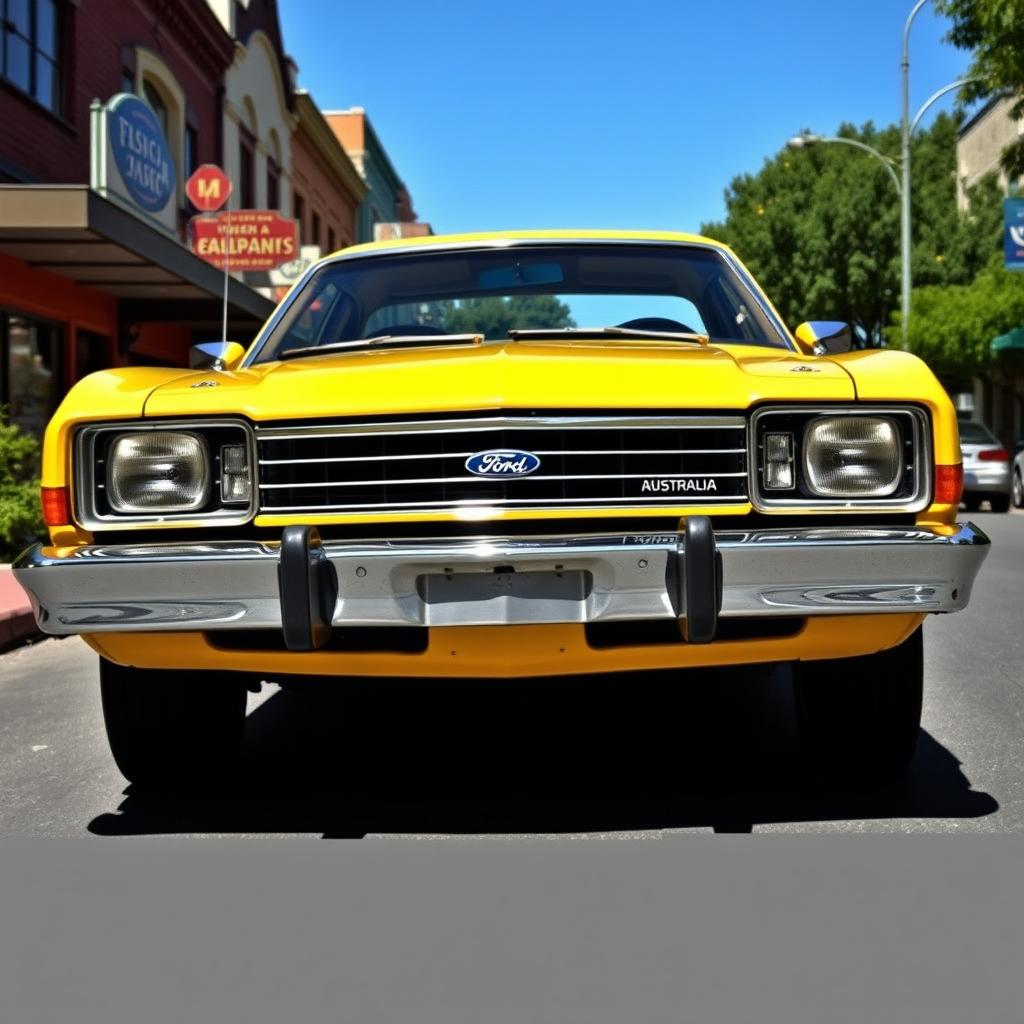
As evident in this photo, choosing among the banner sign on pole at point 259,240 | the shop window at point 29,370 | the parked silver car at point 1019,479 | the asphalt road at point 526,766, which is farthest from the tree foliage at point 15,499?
the parked silver car at point 1019,479

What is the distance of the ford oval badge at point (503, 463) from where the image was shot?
3498 millimetres

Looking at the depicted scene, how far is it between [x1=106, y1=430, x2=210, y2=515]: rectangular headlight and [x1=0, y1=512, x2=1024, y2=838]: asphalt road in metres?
0.87

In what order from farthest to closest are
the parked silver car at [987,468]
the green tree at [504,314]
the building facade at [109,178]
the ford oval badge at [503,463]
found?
the parked silver car at [987,468]
the building facade at [109,178]
the green tree at [504,314]
the ford oval badge at [503,463]

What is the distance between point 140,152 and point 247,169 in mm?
9078

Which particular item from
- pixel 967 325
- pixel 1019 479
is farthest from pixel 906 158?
pixel 1019 479

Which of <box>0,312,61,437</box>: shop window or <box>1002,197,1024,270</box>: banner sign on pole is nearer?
<box>0,312,61,437</box>: shop window

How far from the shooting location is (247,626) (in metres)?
3.42

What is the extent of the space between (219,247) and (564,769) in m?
15.5

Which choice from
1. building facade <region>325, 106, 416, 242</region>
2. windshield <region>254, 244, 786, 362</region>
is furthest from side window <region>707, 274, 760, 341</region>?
building facade <region>325, 106, 416, 242</region>

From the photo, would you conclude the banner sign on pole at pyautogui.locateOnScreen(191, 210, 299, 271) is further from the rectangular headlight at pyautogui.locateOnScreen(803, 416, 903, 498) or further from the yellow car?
the rectangular headlight at pyautogui.locateOnScreen(803, 416, 903, 498)

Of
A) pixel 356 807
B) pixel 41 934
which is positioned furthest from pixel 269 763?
pixel 41 934

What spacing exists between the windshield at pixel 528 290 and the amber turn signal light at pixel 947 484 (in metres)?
1.57

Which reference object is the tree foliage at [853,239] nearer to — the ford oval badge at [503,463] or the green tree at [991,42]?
the green tree at [991,42]

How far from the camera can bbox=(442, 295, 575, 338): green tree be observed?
4.93m
